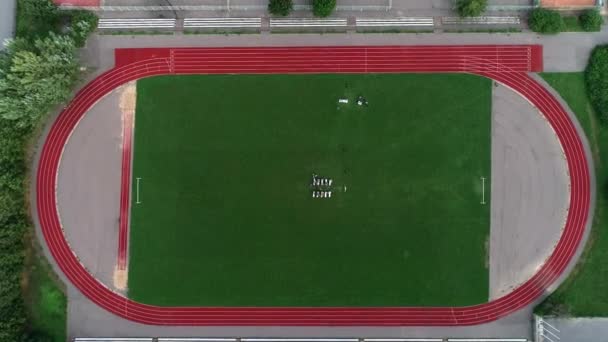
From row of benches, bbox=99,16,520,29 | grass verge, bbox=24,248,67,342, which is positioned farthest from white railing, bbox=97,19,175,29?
grass verge, bbox=24,248,67,342

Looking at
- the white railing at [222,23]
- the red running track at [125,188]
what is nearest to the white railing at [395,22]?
the white railing at [222,23]

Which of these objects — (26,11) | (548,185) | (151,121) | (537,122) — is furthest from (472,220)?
(26,11)

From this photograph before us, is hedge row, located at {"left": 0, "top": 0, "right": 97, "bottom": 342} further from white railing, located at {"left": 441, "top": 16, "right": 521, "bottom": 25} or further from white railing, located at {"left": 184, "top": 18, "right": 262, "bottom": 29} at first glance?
white railing, located at {"left": 441, "top": 16, "right": 521, "bottom": 25}

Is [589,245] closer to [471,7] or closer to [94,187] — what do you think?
[471,7]

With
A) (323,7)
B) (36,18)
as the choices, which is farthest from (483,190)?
(36,18)

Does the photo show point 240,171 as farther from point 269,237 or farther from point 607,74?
point 607,74

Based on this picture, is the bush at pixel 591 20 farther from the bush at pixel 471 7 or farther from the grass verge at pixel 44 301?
the grass verge at pixel 44 301
